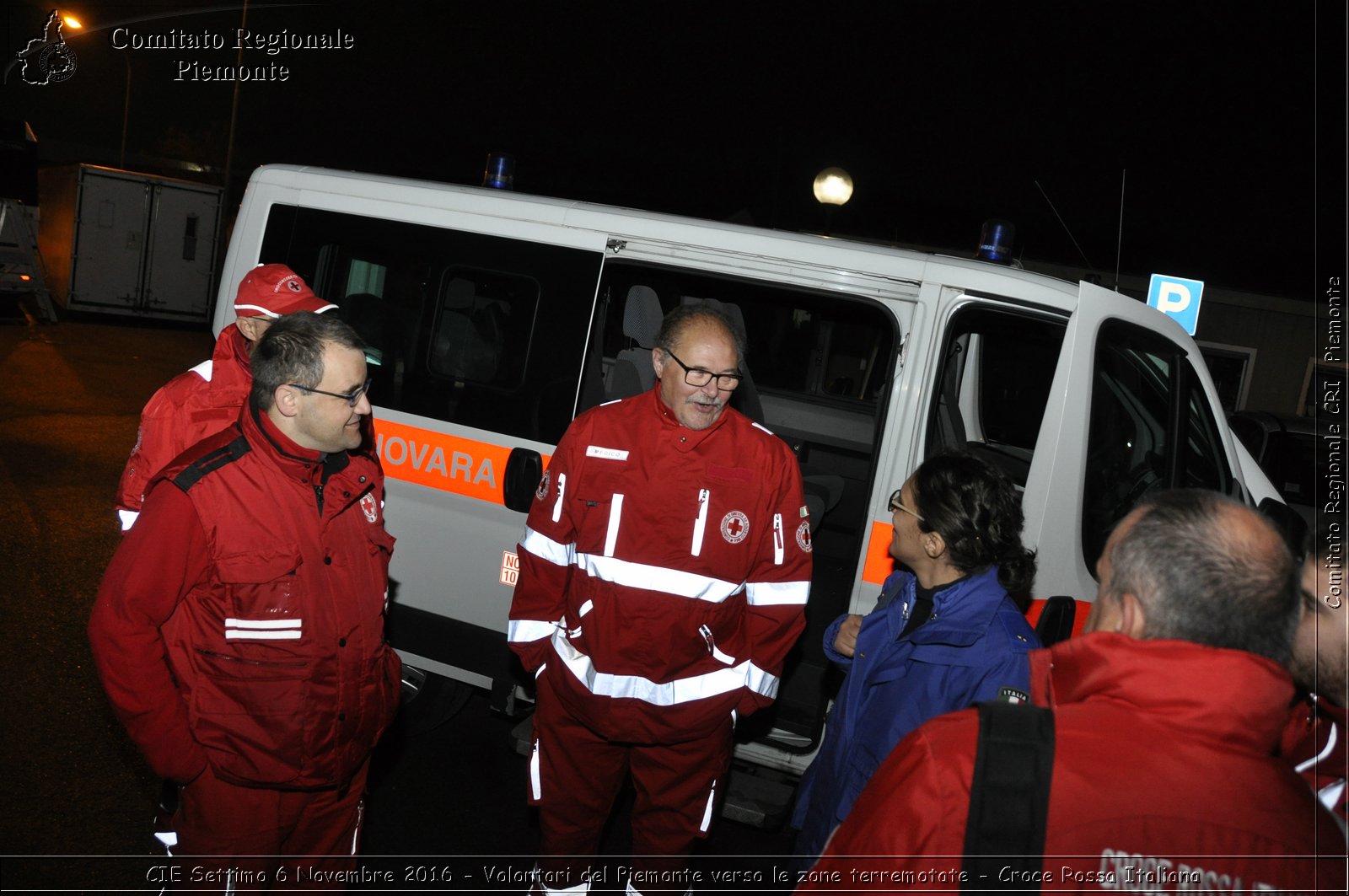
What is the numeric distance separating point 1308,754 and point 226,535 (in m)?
2.35

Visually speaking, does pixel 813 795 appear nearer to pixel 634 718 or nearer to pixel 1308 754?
pixel 634 718

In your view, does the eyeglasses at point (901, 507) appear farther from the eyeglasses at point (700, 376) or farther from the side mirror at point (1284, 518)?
the side mirror at point (1284, 518)

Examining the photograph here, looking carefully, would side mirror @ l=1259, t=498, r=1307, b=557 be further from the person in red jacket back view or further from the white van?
the person in red jacket back view

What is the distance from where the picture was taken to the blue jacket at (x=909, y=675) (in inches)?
85.6

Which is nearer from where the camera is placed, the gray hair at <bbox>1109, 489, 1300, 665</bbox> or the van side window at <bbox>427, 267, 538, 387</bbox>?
the gray hair at <bbox>1109, 489, 1300, 665</bbox>

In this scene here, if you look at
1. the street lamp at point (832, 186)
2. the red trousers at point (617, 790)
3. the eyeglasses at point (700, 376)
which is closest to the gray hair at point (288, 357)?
the eyeglasses at point (700, 376)

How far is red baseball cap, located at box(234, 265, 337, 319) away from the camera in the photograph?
323cm

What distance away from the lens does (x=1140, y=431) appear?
3.72 metres

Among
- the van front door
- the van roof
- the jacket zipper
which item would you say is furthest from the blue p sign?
the jacket zipper

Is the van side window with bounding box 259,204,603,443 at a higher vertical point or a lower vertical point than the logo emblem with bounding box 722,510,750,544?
higher

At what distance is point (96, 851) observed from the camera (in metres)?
3.28

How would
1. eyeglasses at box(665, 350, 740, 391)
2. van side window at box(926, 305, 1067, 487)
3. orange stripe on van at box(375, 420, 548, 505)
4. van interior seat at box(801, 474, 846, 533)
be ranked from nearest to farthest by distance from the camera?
eyeglasses at box(665, 350, 740, 391) → orange stripe on van at box(375, 420, 548, 505) → van interior seat at box(801, 474, 846, 533) → van side window at box(926, 305, 1067, 487)

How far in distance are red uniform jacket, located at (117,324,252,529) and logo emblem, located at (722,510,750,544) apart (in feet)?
5.06

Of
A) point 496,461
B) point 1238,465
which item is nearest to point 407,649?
point 496,461
